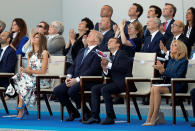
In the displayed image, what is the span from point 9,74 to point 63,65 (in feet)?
2.71

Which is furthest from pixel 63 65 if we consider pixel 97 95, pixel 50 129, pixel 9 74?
pixel 50 129

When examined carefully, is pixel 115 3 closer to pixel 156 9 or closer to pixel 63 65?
pixel 156 9

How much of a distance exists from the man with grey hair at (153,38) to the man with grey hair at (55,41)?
169 centimetres

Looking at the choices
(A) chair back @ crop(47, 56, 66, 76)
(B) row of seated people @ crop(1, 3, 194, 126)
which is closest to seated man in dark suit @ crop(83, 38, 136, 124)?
(B) row of seated people @ crop(1, 3, 194, 126)

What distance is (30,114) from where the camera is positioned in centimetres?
843

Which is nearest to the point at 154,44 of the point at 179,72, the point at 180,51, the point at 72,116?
the point at 180,51

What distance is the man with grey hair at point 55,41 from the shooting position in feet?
29.5

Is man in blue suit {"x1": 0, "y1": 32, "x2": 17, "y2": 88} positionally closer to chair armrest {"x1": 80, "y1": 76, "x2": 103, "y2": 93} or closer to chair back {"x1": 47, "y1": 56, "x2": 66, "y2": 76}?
chair back {"x1": 47, "y1": 56, "x2": 66, "y2": 76}

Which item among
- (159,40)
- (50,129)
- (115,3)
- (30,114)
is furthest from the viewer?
(115,3)

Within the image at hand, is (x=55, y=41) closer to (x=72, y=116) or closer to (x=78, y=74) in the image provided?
(x=78, y=74)

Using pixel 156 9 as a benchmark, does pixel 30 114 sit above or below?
below

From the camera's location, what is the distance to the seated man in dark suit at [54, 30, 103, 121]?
23.4ft

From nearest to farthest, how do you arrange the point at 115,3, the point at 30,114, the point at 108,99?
1. the point at 108,99
2. the point at 30,114
3. the point at 115,3

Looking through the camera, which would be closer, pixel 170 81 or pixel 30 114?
pixel 170 81
